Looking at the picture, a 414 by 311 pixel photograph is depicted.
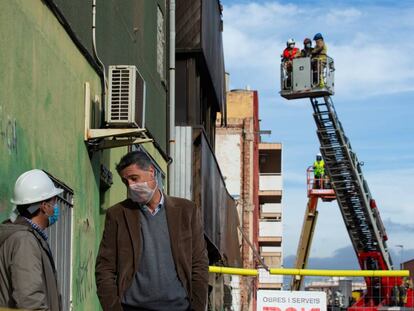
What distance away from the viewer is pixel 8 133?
7.34 metres

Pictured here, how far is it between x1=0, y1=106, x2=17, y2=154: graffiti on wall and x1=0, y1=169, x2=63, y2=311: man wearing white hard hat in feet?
5.05

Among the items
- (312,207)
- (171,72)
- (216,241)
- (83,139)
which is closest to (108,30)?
(83,139)

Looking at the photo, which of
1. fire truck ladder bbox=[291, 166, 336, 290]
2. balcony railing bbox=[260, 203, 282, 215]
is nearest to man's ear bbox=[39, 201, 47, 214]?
fire truck ladder bbox=[291, 166, 336, 290]

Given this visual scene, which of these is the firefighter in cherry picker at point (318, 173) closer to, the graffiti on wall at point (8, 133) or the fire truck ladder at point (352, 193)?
the fire truck ladder at point (352, 193)

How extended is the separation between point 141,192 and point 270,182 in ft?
178

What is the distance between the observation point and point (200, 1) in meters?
18.3

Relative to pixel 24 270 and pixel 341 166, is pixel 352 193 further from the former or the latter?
pixel 24 270

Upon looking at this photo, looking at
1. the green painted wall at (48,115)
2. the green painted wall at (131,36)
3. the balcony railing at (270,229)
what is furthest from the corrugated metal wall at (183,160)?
the balcony railing at (270,229)

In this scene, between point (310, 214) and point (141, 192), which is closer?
point (141, 192)

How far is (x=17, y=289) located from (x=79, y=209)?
196 inches

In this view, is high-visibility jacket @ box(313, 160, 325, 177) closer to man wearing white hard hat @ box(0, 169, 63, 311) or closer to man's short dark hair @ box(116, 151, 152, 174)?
man's short dark hair @ box(116, 151, 152, 174)

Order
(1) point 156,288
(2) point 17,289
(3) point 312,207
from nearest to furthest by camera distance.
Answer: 1. (2) point 17,289
2. (1) point 156,288
3. (3) point 312,207

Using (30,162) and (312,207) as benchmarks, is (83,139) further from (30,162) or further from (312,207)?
(312,207)

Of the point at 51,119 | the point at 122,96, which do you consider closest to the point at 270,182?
the point at 122,96
